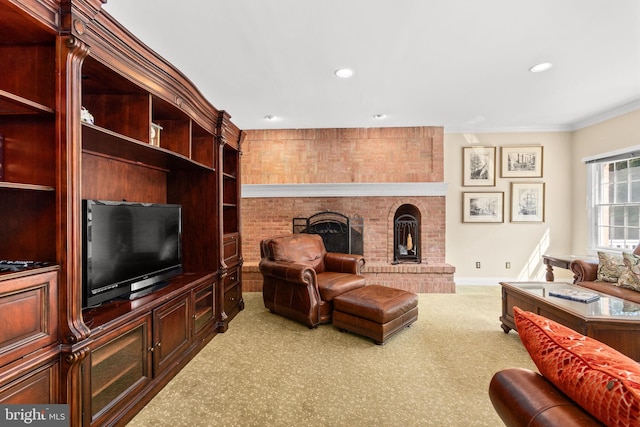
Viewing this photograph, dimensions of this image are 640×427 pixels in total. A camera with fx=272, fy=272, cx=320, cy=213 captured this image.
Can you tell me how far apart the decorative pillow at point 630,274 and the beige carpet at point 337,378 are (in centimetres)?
119

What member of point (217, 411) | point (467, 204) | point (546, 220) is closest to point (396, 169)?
point (467, 204)

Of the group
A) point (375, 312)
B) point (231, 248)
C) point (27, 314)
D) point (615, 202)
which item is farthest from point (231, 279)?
point (615, 202)

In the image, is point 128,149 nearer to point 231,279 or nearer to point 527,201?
point 231,279

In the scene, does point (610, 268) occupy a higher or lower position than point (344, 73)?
lower

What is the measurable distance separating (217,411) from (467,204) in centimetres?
431

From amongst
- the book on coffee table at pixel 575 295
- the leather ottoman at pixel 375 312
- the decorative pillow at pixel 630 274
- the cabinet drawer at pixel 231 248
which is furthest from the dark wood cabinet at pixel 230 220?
the decorative pillow at pixel 630 274

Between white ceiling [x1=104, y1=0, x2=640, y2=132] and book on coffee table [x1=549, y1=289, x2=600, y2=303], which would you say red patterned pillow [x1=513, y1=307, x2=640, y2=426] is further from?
book on coffee table [x1=549, y1=289, x2=600, y2=303]

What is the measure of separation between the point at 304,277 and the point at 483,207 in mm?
3341

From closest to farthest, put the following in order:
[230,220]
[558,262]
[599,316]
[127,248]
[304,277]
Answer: [127,248], [599,316], [304,277], [230,220], [558,262]

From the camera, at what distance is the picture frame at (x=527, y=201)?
4.32m

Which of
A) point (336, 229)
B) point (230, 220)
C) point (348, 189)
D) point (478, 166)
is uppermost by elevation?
point (478, 166)

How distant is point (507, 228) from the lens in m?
4.38

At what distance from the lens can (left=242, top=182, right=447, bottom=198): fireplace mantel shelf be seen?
14.2 feet

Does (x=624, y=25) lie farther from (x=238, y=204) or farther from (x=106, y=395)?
(x=106, y=395)
